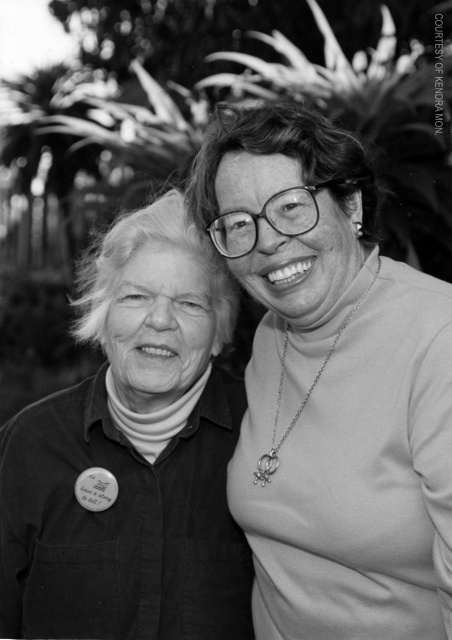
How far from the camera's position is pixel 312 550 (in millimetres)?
1627

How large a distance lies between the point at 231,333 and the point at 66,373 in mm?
992

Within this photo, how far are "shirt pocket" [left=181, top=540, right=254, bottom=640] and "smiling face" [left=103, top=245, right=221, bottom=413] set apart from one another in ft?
1.52

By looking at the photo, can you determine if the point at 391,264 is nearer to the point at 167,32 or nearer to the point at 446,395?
the point at 446,395

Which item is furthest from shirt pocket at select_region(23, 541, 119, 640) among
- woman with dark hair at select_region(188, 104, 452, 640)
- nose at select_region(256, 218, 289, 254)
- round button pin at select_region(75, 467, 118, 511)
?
nose at select_region(256, 218, 289, 254)

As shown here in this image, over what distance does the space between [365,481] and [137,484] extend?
2.38 feet

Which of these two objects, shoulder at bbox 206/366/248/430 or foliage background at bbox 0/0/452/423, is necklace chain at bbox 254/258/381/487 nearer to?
shoulder at bbox 206/366/248/430

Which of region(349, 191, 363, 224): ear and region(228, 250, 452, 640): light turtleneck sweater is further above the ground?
region(349, 191, 363, 224): ear

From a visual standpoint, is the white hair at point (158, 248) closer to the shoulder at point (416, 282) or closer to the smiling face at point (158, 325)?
the smiling face at point (158, 325)

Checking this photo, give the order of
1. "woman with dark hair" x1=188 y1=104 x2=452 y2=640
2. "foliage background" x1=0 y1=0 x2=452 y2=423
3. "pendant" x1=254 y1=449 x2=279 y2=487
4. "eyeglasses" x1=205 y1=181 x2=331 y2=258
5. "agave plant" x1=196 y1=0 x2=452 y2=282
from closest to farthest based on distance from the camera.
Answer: "woman with dark hair" x1=188 y1=104 x2=452 y2=640 < "eyeglasses" x1=205 y1=181 x2=331 y2=258 < "pendant" x1=254 y1=449 x2=279 y2=487 < "agave plant" x1=196 y1=0 x2=452 y2=282 < "foliage background" x1=0 y1=0 x2=452 y2=423

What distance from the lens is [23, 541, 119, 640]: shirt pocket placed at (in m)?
1.91

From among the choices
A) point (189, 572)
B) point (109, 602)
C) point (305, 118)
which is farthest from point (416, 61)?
point (109, 602)

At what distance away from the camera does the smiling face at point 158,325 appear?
1.92 m

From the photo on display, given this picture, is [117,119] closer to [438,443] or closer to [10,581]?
[10,581]

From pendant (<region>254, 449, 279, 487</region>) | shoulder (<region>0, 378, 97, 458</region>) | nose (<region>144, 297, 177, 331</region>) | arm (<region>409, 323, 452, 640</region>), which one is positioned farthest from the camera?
shoulder (<region>0, 378, 97, 458</region>)
